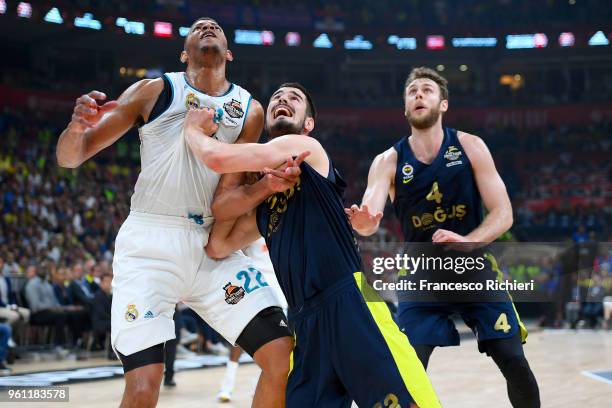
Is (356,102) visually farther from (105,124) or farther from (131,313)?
(131,313)

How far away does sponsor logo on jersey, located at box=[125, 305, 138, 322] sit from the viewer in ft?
13.5

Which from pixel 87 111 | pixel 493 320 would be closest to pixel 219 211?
pixel 87 111

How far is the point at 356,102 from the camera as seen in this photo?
31.5 meters

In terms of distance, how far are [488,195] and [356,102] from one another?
2712 cm

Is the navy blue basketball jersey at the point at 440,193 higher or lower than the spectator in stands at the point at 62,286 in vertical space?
higher

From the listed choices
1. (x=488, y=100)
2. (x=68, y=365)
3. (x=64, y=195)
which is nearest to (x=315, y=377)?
(x=68, y=365)

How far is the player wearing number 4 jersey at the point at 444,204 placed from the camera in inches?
182

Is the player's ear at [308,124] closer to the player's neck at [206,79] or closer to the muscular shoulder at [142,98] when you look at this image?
the player's neck at [206,79]

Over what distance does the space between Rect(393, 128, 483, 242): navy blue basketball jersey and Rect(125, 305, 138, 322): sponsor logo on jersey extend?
1.80 meters

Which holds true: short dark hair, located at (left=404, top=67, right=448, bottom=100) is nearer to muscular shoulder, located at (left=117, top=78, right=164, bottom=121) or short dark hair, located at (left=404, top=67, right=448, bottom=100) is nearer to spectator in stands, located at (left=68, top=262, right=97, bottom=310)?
muscular shoulder, located at (left=117, top=78, right=164, bottom=121)

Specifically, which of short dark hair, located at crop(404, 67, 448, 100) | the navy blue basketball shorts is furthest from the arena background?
the navy blue basketball shorts

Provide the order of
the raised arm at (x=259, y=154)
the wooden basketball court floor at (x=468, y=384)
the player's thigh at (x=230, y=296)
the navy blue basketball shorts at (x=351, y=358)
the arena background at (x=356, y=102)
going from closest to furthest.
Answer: the navy blue basketball shorts at (x=351, y=358)
the raised arm at (x=259, y=154)
the player's thigh at (x=230, y=296)
the wooden basketball court floor at (x=468, y=384)
the arena background at (x=356, y=102)

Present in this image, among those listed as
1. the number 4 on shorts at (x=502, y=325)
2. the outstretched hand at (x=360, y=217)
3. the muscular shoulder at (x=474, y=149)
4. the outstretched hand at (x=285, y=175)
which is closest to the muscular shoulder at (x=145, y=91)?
the outstretched hand at (x=285, y=175)

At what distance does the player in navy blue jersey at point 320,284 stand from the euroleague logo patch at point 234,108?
41 centimetres
